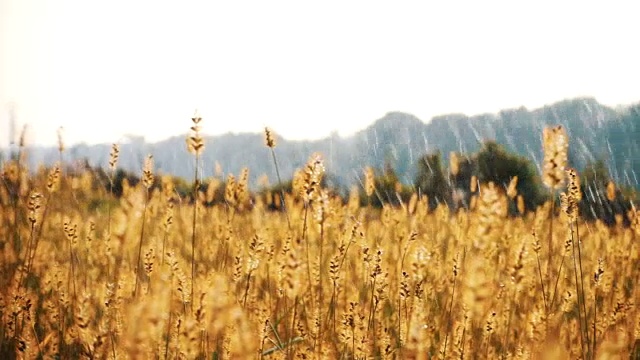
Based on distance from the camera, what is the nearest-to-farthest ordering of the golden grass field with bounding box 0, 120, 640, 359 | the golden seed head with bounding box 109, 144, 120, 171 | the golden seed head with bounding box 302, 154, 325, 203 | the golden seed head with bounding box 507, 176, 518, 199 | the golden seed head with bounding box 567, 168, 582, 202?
the golden grass field with bounding box 0, 120, 640, 359
the golden seed head with bounding box 302, 154, 325, 203
the golden seed head with bounding box 567, 168, 582, 202
the golden seed head with bounding box 109, 144, 120, 171
the golden seed head with bounding box 507, 176, 518, 199

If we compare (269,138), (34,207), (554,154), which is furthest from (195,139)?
(554,154)

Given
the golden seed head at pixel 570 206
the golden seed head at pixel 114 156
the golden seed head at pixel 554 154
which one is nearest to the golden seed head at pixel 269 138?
the golden seed head at pixel 114 156

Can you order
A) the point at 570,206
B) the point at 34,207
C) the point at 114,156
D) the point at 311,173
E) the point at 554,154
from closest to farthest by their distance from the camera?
1. the point at 554,154
2. the point at 311,173
3. the point at 34,207
4. the point at 570,206
5. the point at 114,156

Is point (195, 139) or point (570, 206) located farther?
point (570, 206)

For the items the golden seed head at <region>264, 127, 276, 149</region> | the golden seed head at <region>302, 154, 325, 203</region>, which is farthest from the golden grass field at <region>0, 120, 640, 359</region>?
the golden seed head at <region>264, 127, 276, 149</region>

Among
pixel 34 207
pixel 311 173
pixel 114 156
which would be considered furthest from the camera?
pixel 114 156

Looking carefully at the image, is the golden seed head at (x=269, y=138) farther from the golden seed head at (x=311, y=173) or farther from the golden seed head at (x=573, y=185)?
the golden seed head at (x=573, y=185)

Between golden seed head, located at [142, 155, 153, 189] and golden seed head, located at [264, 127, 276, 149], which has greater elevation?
golden seed head, located at [264, 127, 276, 149]

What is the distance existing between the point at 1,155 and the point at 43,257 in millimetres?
423

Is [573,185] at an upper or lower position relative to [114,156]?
lower

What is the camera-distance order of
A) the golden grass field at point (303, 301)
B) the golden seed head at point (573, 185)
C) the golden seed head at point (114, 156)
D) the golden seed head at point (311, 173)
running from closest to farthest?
1. the golden grass field at point (303, 301)
2. the golden seed head at point (311, 173)
3. the golden seed head at point (573, 185)
4. the golden seed head at point (114, 156)

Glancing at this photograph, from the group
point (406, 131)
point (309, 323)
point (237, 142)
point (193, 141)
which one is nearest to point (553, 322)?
point (309, 323)

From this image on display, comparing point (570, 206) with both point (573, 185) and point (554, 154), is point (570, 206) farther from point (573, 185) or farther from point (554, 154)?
point (554, 154)

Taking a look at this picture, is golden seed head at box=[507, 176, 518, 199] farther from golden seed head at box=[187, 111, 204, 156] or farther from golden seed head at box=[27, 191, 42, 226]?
golden seed head at box=[27, 191, 42, 226]
